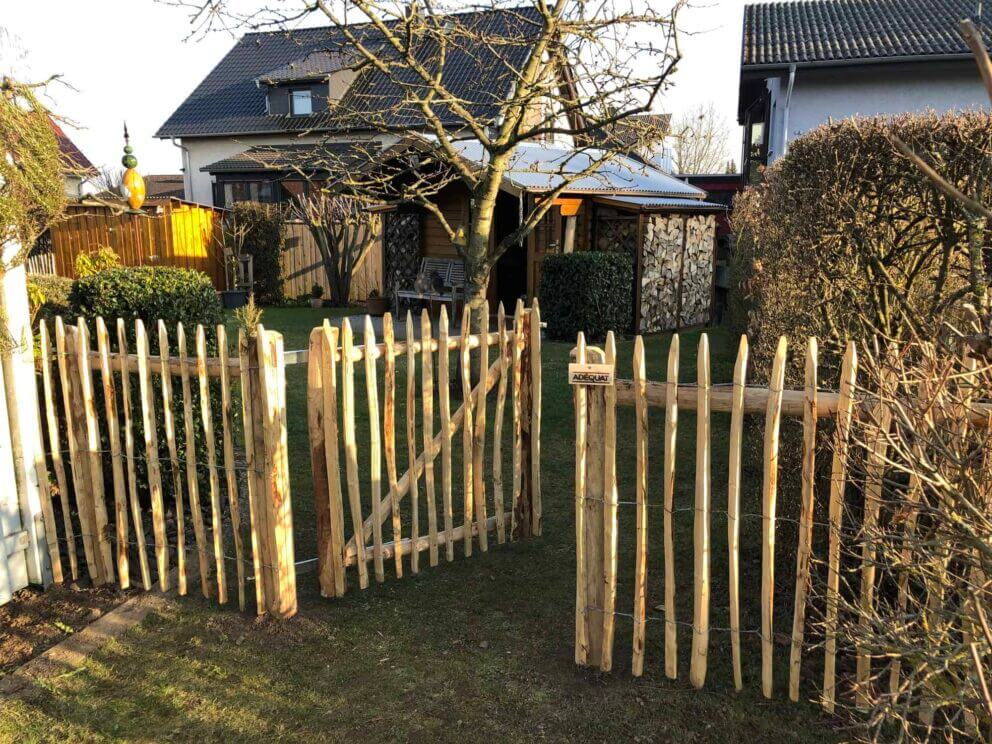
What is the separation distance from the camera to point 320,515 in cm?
447

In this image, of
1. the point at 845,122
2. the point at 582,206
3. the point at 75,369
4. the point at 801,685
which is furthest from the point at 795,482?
the point at 582,206

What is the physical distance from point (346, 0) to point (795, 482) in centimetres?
544

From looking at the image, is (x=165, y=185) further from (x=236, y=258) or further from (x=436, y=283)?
(x=436, y=283)

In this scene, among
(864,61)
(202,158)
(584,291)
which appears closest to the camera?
(584,291)

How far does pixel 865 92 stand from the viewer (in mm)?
16484

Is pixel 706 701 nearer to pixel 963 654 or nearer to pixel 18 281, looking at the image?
pixel 963 654

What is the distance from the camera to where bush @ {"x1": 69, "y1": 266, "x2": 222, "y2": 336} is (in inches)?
201

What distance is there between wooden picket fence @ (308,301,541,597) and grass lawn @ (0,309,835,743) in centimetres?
20

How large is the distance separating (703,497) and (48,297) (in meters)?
5.38

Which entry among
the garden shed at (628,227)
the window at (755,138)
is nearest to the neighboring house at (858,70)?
the window at (755,138)

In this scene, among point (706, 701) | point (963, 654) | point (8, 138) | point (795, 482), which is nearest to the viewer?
point (963, 654)

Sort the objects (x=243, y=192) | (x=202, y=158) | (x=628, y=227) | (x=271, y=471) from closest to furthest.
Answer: (x=271, y=471) → (x=628, y=227) → (x=243, y=192) → (x=202, y=158)

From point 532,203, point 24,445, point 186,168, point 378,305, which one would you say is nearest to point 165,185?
point 186,168

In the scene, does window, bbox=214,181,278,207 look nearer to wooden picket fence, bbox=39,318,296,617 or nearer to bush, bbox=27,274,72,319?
bush, bbox=27,274,72,319
